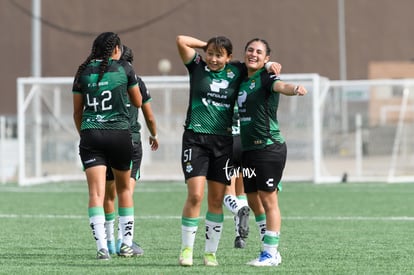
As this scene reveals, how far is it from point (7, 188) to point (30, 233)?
967cm

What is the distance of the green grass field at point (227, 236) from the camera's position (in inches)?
332

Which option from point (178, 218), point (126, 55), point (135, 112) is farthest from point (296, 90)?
point (178, 218)

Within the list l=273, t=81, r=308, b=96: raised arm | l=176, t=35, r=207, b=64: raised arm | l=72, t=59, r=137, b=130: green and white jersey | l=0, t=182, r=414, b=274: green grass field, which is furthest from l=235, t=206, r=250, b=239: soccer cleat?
l=176, t=35, r=207, b=64: raised arm

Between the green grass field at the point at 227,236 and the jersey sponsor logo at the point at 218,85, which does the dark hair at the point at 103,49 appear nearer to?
the jersey sponsor logo at the point at 218,85

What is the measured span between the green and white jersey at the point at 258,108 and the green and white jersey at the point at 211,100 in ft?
0.40

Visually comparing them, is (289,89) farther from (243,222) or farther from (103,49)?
(243,222)

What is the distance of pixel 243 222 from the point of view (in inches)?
401

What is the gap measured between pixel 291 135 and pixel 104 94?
14.1 m

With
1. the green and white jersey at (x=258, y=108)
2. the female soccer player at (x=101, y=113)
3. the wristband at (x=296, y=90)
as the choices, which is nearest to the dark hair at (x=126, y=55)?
the female soccer player at (x=101, y=113)

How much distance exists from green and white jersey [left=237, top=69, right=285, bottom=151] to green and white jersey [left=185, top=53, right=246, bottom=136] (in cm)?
12

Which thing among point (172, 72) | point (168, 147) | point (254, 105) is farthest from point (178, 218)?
point (172, 72)

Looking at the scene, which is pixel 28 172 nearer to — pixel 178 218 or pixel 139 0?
pixel 178 218

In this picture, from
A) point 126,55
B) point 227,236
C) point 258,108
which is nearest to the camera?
point 258,108

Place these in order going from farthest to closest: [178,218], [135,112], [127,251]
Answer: [178,218] < [135,112] < [127,251]
